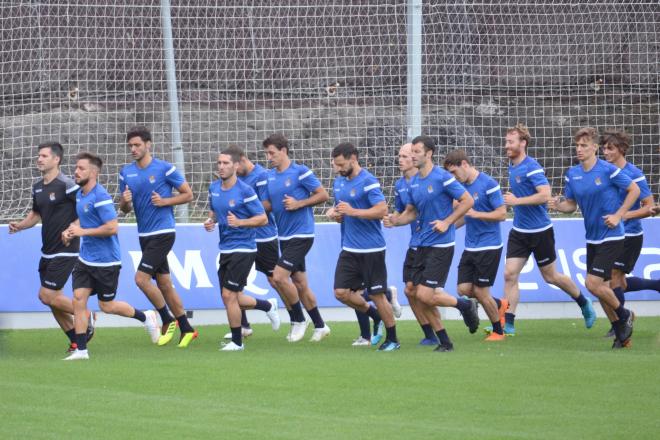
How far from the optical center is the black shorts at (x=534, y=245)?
1466 centimetres

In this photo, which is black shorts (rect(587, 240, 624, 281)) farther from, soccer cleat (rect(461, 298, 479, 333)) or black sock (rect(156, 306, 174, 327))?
black sock (rect(156, 306, 174, 327))

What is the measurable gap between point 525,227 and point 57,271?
5.33 meters

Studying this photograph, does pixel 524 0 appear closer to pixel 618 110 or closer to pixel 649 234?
pixel 618 110

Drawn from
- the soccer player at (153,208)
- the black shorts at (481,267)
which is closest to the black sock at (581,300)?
the black shorts at (481,267)

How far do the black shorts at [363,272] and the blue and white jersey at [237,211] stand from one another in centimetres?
96

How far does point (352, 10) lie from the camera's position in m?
18.3

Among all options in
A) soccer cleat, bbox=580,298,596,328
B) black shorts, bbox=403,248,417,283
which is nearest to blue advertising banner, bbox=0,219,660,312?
soccer cleat, bbox=580,298,596,328

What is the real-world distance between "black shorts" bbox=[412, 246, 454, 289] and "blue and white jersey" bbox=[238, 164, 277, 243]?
7.72 feet

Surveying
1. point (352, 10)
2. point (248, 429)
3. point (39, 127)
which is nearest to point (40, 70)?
point (39, 127)

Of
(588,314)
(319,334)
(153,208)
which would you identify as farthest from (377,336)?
(153,208)

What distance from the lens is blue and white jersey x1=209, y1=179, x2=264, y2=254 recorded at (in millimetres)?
13406

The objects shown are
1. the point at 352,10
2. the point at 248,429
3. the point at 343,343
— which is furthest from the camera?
the point at 352,10

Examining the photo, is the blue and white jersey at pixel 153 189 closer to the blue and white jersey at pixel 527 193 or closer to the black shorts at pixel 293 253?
the black shorts at pixel 293 253

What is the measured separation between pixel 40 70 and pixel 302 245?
537cm
